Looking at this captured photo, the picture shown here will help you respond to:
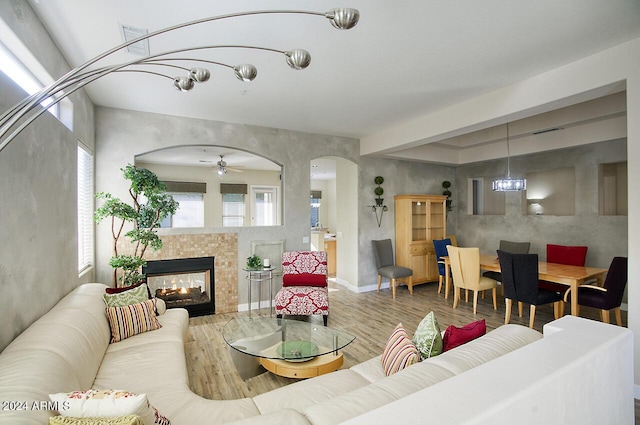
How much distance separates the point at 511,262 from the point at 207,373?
369cm

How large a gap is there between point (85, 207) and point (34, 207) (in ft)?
5.59

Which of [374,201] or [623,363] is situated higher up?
[374,201]

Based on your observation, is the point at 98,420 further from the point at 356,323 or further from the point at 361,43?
the point at 356,323

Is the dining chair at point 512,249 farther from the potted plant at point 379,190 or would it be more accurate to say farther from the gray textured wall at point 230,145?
the gray textured wall at point 230,145

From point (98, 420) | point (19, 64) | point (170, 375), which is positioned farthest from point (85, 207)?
point (98, 420)

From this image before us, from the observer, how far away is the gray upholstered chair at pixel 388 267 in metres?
5.28

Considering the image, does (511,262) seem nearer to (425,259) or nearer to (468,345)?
(425,259)

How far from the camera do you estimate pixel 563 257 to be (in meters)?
4.75

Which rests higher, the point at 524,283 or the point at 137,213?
the point at 137,213

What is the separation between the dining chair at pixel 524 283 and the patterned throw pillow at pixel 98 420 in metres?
→ 4.06

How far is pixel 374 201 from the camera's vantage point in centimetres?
585

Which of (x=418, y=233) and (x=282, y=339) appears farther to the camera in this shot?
(x=418, y=233)

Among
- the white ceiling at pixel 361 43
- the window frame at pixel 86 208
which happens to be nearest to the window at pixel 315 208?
the white ceiling at pixel 361 43

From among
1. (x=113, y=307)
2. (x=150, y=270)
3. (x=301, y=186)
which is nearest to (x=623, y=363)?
(x=113, y=307)
